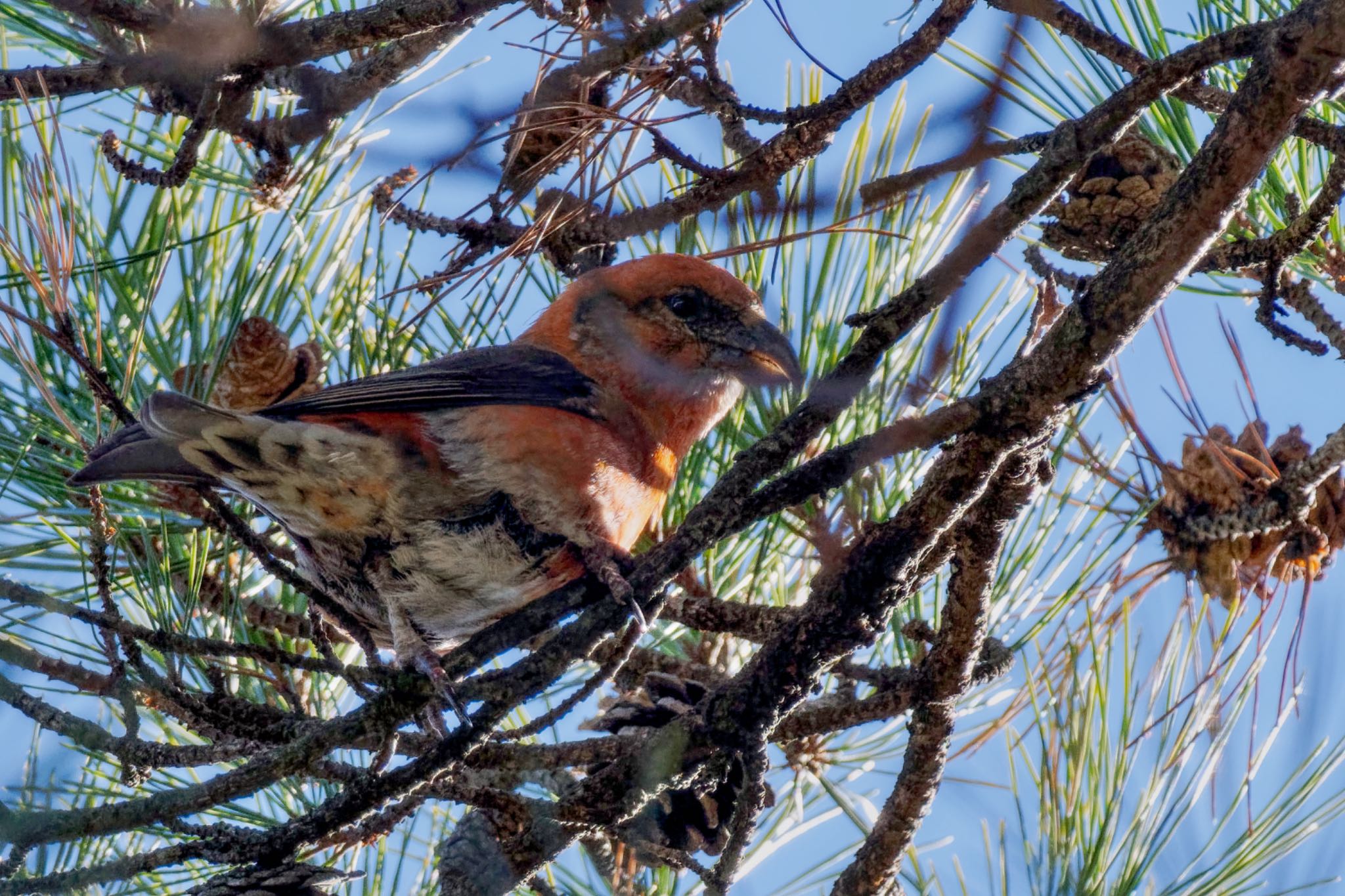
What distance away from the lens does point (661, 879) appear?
2869mm

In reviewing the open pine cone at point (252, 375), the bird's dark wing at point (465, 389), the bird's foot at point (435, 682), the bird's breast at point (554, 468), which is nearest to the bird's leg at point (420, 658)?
the bird's foot at point (435, 682)

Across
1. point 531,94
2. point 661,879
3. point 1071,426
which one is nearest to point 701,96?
point 531,94

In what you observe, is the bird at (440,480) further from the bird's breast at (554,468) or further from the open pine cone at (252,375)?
the open pine cone at (252,375)

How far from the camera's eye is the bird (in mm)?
2604

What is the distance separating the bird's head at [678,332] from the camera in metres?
2.97

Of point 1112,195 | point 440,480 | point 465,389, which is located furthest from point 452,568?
point 1112,195

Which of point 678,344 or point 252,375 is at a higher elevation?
point 252,375

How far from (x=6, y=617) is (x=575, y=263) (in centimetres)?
152

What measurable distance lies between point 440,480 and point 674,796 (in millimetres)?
810

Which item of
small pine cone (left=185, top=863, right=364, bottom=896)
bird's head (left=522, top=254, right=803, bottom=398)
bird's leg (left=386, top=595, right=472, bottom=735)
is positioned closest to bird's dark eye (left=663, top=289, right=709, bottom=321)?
bird's head (left=522, top=254, right=803, bottom=398)

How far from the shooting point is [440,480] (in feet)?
8.81

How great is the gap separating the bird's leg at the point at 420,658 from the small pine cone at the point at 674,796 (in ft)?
1.31

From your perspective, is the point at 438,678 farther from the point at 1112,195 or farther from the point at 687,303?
the point at 1112,195

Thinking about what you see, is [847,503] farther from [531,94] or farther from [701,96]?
[531,94]
